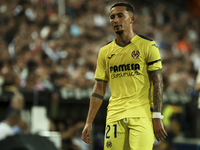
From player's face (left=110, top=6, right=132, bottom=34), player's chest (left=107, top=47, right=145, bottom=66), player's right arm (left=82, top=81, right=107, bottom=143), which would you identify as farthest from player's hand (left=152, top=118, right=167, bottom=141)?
player's face (left=110, top=6, right=132, bottom=34)

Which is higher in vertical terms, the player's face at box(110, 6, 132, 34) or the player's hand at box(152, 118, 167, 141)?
the player's face at box(110, 6, 132, 34)

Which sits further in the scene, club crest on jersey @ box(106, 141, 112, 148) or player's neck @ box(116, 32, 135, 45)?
player's neck @ box(116, 32, 135, 45)

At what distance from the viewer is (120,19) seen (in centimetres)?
327

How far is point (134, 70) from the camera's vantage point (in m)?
3.23

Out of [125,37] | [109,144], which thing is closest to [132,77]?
[125,37]

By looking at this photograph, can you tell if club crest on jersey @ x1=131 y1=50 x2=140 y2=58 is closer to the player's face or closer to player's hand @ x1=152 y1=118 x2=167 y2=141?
the player's face

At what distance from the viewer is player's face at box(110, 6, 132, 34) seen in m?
3.28

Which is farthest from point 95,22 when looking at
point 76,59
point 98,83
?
point 98,83

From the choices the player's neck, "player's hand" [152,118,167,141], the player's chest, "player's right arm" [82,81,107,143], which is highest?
the player's neck

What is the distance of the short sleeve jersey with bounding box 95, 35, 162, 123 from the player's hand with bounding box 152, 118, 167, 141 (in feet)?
0.44

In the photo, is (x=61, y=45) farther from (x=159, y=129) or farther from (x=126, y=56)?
(x=159, y=129)

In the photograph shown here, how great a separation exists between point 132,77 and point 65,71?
6035mm

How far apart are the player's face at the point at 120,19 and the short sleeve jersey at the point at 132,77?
172 mm

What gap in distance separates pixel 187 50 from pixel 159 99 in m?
13.0
